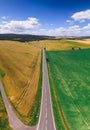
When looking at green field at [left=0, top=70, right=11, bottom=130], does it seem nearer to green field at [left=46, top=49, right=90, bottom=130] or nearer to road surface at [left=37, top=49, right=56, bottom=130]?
road surface at [left=37, top=49, right=56, bottom=130]

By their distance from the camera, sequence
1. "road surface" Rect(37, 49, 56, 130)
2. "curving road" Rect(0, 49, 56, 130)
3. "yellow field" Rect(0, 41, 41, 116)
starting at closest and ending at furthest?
"road surface" Rect(37, 49, 56, 130)
"curving road" Rect(0, 49, 56, 130)
"yellow field" Rect(0, 41, 41, 116)

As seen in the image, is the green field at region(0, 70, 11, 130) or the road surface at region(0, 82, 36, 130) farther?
the green field at region(0, 70, 11, 130)

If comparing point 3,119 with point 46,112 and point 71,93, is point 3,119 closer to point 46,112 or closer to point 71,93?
point 46,112

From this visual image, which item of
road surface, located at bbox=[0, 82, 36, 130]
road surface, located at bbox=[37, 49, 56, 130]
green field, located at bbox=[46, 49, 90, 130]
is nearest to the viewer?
road surface, located at bbox=[37, 49, 56, 130]

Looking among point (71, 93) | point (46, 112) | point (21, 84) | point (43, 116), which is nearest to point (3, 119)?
point (43, 116)

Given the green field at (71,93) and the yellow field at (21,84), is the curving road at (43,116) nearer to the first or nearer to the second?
the green field at (71,93)

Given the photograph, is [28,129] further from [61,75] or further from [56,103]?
[61,75]

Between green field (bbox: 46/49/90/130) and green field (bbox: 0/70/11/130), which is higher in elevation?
green field (bbox: 0/70/11/130)

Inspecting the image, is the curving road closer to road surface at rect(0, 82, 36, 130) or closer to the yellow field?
road surface at rect(0, 82, 36, 130)

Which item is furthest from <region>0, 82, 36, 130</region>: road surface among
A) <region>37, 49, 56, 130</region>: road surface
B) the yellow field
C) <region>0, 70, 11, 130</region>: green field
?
<region>37, 49, 56, 130</region>: road surface
